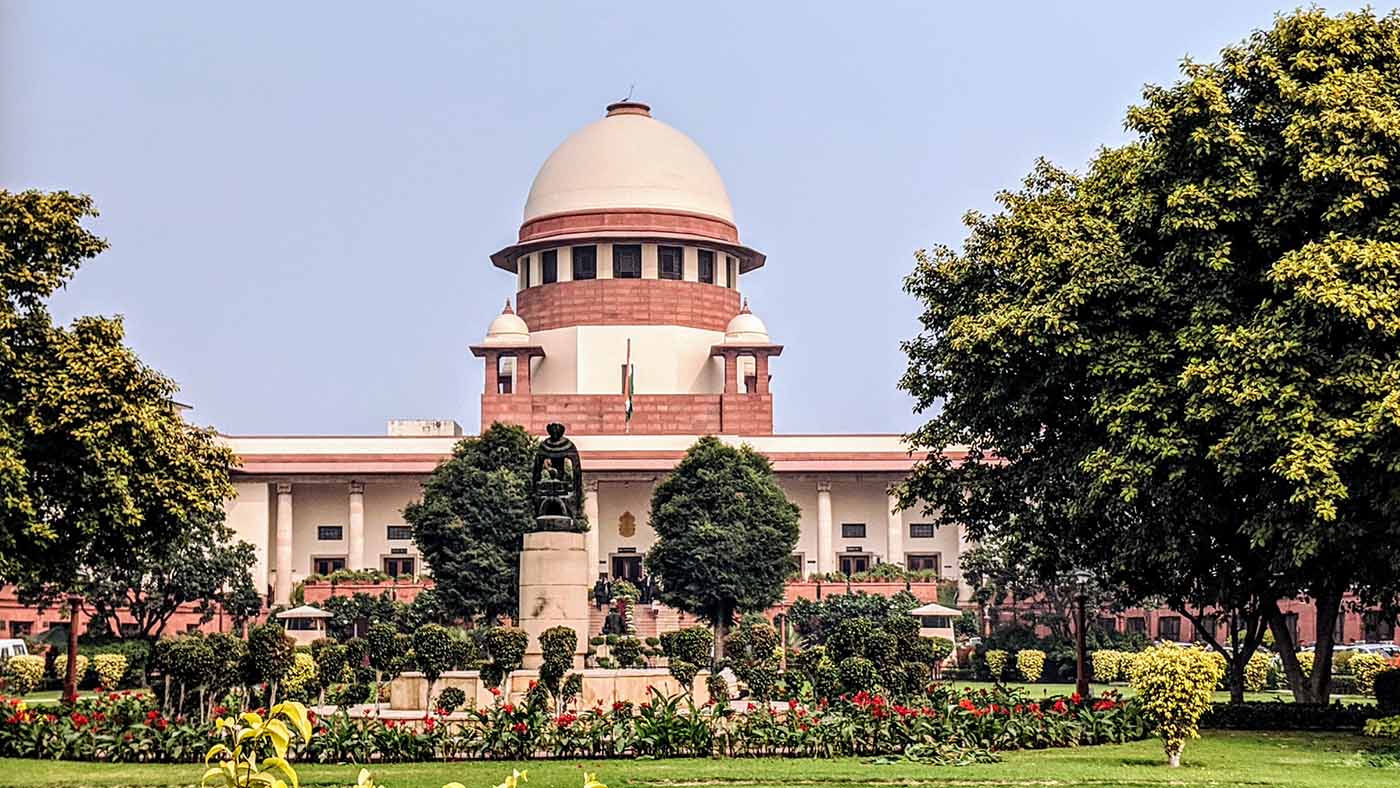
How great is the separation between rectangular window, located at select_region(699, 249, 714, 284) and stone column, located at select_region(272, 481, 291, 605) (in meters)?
15.7

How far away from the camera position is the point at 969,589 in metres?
58.1

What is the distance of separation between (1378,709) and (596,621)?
31745 millimetres

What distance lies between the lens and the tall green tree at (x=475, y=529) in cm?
4481

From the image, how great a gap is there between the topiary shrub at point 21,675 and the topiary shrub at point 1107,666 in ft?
69.1

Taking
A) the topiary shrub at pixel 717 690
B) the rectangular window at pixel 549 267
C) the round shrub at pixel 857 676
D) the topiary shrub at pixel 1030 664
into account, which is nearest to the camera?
the topiary shrub at pixel 717 690

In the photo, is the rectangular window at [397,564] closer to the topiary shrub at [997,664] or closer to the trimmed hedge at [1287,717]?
the topiary shrub at [997,664]

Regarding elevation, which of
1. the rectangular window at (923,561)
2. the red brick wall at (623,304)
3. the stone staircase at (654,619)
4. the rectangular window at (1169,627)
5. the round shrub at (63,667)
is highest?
the red brick wall at (623,304)

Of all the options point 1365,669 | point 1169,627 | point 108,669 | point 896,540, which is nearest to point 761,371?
point 896,540

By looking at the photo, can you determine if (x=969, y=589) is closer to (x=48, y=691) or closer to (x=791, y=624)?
(x=791, y=624)

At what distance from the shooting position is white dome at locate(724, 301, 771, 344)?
199 feet

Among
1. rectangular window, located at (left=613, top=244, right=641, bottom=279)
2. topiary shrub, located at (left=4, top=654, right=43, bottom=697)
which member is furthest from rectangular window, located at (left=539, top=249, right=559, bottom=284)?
topiary shrub, located at (left=4, top=654, right=43, bottom=697)

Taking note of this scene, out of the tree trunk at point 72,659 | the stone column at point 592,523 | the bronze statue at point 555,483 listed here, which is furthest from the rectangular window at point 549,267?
the bronze statue at point 555,483

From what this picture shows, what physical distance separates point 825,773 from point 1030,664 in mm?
24892

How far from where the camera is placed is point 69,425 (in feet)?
71.6
